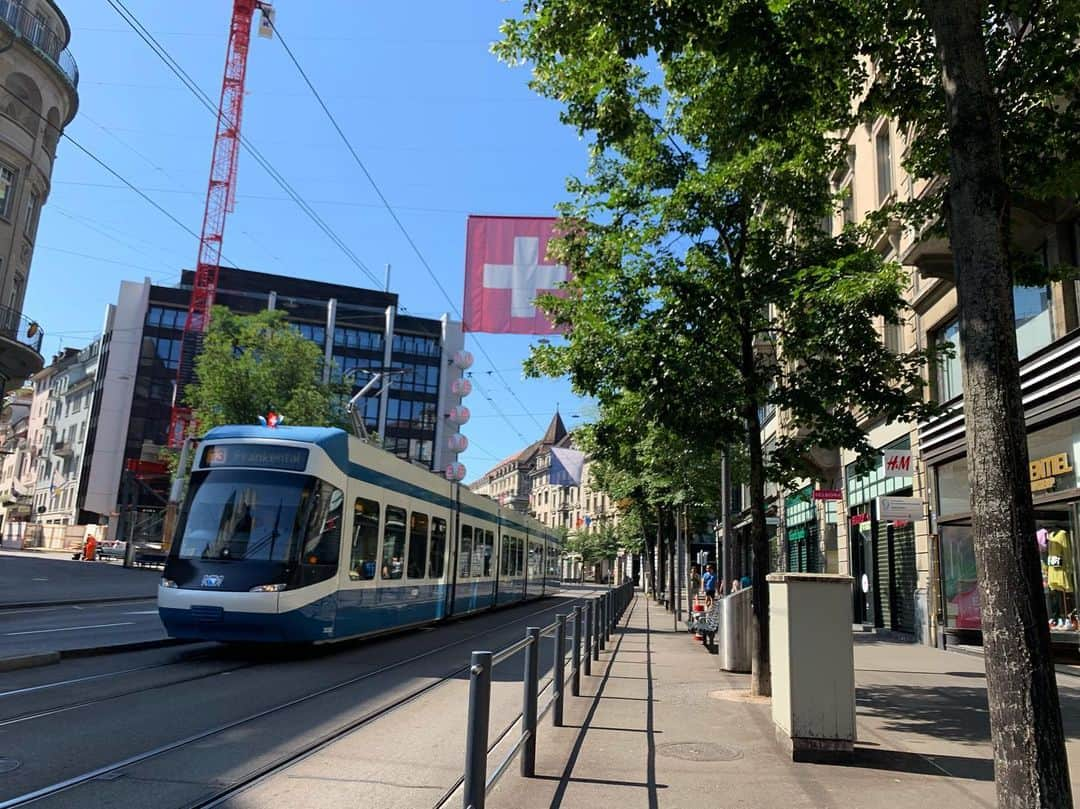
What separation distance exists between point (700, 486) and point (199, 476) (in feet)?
53.2

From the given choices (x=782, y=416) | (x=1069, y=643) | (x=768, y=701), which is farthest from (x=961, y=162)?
(x=782, y=416)

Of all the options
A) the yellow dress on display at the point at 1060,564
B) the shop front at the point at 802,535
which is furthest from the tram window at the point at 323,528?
the shop front at the point at 802,535

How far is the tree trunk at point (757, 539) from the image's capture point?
9.98m

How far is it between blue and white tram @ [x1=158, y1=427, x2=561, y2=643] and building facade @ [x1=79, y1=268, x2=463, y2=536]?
56.0 meters

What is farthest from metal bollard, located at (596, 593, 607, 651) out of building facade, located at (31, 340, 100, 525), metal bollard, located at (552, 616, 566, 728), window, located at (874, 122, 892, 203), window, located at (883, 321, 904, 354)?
building facade, located at (31, 340, 100, 525)

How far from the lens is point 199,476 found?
38.6 feet

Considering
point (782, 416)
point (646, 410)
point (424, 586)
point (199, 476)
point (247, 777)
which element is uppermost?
point (782, 416)

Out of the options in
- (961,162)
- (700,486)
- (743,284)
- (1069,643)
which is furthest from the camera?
(700,486)

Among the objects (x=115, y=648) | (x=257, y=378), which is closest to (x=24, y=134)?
(x=257, y=378)

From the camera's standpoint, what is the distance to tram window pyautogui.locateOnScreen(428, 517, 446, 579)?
1697 cm

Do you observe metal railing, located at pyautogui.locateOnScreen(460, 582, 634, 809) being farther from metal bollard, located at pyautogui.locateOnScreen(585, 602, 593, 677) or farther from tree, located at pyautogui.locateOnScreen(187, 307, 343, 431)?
tree, located at pyautogui.locateOnScreen(187, 307, 343, 431)

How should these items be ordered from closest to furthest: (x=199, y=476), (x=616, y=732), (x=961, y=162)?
(x=961, y=162)
(x=616, y=732)
(x=199, y=476)

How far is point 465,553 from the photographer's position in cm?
1991

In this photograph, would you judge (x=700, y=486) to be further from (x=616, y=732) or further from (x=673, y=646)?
(x=616, y=732)
